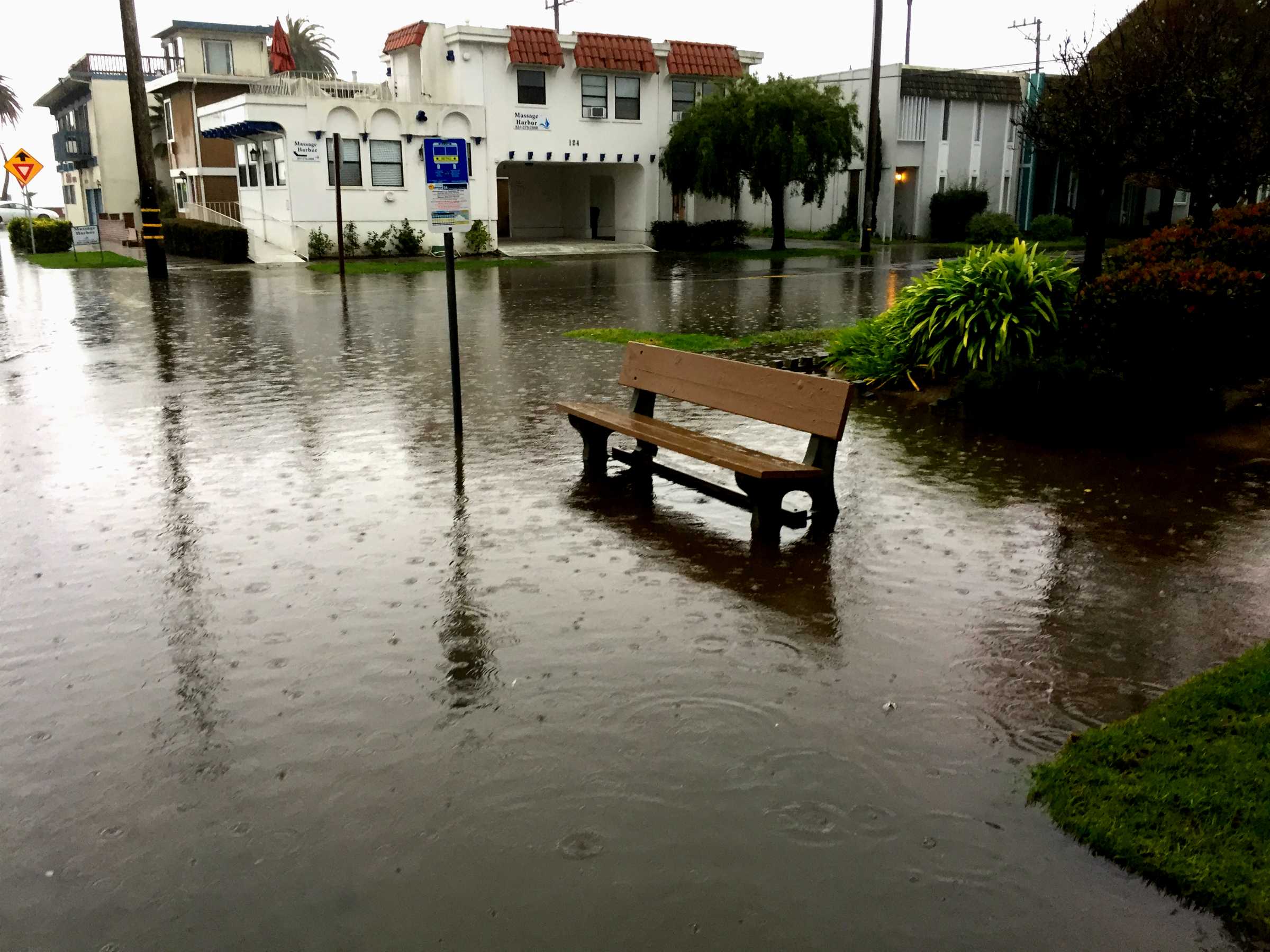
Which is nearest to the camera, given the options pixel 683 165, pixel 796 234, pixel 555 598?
pixel 555 598

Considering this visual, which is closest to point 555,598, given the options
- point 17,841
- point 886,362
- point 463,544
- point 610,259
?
point 463,544

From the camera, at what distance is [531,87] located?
37.8 meters

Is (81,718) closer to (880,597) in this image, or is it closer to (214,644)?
(214,644)

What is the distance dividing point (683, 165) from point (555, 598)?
34.0 m

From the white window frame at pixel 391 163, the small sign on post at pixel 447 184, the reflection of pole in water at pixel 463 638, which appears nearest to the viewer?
the reflection of pole in water at pixel 463 638

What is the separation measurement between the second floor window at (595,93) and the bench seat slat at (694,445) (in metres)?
33.2

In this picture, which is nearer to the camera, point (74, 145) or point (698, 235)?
point (698, 235)

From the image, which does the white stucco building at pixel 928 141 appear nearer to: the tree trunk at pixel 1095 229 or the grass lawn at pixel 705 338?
the grass lawn at pixel 705 338

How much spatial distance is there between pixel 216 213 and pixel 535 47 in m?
13.1

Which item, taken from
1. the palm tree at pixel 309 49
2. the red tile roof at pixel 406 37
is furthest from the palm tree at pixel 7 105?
the red tile roof at pixel 406 37

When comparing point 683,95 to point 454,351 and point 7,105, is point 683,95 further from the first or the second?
point 7,105

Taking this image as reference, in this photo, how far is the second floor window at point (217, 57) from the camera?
4491 centimetres

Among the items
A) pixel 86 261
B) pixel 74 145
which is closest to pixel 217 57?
pixel 74 145

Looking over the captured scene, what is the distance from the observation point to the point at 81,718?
419 centimetres
